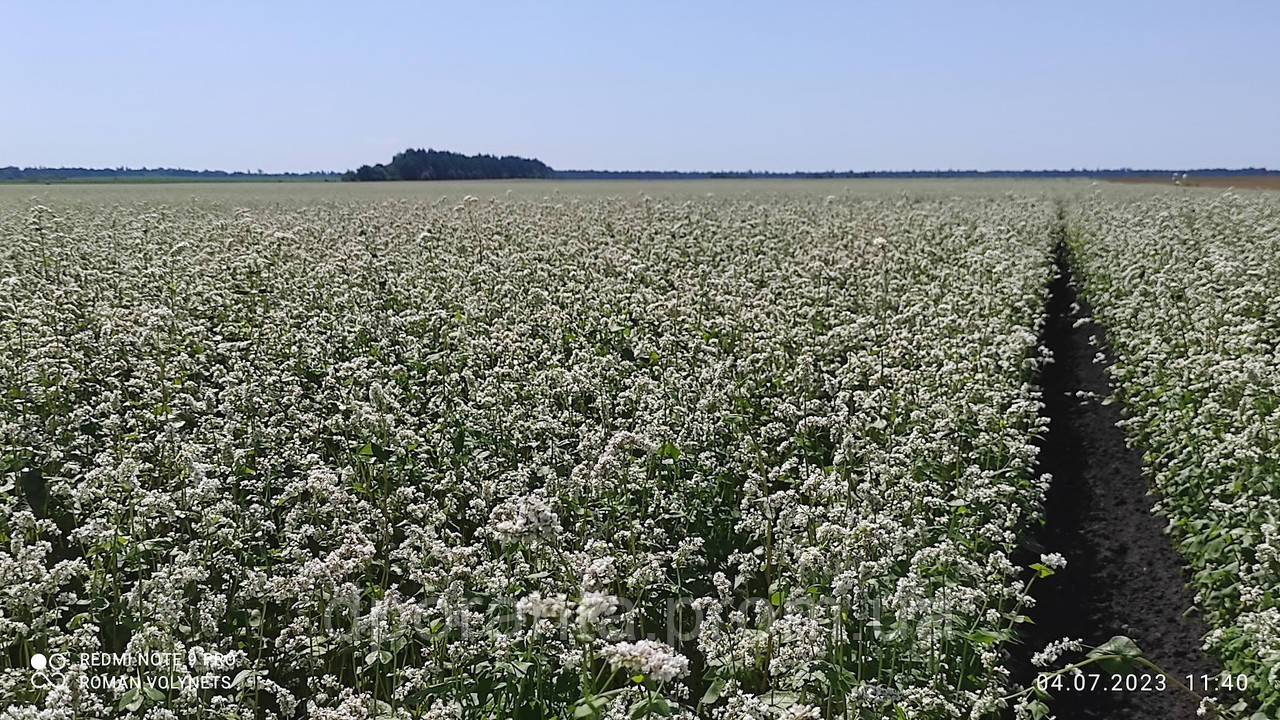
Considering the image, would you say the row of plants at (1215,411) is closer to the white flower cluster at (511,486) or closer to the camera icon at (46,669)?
the white flower cluster at (511,486)

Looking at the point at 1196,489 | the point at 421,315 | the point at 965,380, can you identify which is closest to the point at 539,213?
the point at 421,315

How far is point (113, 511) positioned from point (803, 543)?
429 cm

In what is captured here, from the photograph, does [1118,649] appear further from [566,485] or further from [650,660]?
[566,485]

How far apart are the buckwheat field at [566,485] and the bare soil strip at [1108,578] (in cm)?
25

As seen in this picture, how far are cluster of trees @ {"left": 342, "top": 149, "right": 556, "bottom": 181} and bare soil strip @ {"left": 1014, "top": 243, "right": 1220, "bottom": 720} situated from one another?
99609mm

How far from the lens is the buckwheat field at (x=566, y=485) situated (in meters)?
4.95

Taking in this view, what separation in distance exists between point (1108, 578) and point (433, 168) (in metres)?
110

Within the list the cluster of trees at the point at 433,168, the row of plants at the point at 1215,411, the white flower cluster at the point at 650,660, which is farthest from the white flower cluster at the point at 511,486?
→ the cluster of trees at the point at 433,168

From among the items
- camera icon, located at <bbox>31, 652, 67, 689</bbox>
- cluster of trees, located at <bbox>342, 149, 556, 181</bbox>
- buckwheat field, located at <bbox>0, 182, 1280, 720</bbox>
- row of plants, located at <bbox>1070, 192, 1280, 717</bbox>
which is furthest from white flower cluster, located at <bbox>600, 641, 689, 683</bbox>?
cluster of trees, located at <bbox>342, 149, 556, 181</bbox>

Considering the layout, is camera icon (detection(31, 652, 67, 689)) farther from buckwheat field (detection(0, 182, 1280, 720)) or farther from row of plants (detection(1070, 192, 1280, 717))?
row of plants (detection(1070, 192, 1280, 717))

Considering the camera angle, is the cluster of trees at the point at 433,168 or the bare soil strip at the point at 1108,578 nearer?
the bare soil strip at the point at 1108,578

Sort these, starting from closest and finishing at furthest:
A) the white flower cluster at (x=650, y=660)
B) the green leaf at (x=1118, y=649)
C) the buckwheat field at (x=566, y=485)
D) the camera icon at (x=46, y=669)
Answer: the white flower cluster at (x=650, y=660)
the camera icon at (x=46, y=669)
the buckwheat field at (x=566, y=485)
the green leaf at (x=1118, y=649)


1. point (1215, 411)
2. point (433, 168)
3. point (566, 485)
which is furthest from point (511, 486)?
point (433, 168)

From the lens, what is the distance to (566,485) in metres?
6.60
